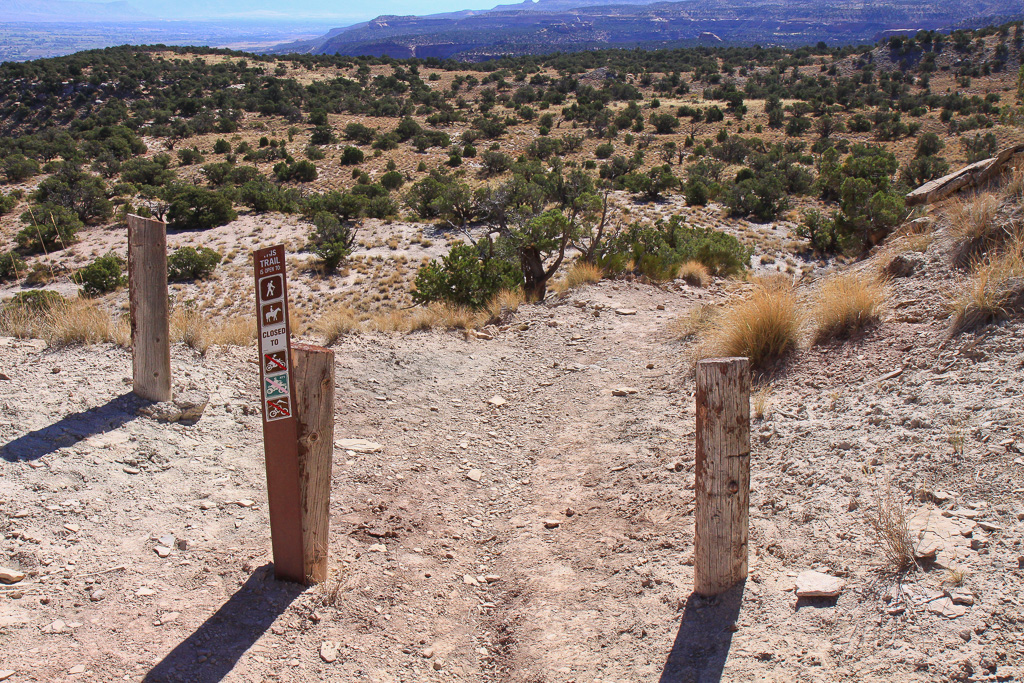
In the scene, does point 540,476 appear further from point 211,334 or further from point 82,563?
point 211,334

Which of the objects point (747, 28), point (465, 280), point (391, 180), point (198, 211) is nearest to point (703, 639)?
point (465, 280)

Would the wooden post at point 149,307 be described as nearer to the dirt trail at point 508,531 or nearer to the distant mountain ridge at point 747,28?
the dirt trail at point 508,531

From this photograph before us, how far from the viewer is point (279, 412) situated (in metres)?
3.33

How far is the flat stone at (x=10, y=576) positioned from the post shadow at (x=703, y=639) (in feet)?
10.8

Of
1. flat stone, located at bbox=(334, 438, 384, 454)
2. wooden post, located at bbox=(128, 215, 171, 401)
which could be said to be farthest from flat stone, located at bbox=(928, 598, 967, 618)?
wooden post, located at bbox=(128, 215, 171, 401)

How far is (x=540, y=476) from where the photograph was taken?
5.31 meters

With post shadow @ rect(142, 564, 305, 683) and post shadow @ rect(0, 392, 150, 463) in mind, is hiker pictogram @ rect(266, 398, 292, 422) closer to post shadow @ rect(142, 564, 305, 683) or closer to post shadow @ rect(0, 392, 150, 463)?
post shadow @ rect(142, 564, 305, 683)

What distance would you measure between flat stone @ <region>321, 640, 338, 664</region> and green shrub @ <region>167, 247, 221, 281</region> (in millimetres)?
16621

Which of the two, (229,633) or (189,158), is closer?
(229,633)

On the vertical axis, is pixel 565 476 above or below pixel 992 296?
below

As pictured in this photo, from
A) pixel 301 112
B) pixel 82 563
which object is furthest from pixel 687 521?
pixel 301 112

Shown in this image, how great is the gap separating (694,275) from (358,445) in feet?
24.1

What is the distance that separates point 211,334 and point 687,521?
18.9ft

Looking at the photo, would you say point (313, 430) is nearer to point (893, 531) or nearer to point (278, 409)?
point (278, 409)
